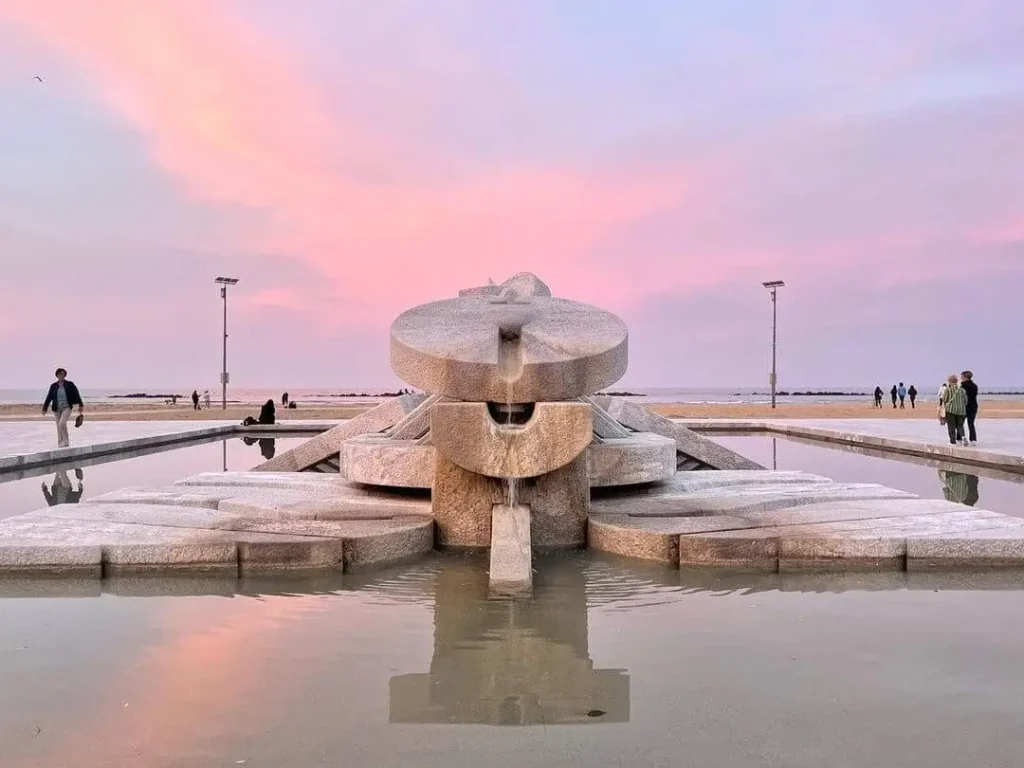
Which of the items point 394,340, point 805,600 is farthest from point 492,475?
point 805,600

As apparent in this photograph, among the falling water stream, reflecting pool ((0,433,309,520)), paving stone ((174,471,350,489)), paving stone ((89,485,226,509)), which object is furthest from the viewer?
reflecting pool ((0,433,309,520))

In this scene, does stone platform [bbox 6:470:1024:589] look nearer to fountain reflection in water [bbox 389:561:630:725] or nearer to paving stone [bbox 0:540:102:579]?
paving stone [bbox 0:540:102:579]

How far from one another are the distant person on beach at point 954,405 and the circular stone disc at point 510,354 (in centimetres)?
881

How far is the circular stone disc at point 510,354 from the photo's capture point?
5.91 m

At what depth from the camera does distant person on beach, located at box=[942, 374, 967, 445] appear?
13391 millimetres

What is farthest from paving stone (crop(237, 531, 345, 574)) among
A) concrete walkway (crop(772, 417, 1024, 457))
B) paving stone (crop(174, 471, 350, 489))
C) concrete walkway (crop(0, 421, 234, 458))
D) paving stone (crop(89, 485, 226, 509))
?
concrete walkway (crop(772, 417, 1024, 457))

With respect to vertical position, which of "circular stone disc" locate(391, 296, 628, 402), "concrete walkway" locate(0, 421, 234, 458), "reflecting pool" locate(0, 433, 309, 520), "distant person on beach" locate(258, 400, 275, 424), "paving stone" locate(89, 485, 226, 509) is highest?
"circular stone disc" locate(391, 296, 628, 402)

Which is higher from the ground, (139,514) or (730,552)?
(139,514)

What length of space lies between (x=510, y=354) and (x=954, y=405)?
10.2 meters

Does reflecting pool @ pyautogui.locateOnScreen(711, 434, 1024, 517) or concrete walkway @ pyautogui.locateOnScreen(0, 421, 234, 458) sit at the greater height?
concrete walkway @ pyautogui.locateOnScreen(0, 421, 234, 458)

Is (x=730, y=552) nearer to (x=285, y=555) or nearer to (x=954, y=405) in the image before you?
(x=285, y=555)

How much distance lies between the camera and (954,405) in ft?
44.0

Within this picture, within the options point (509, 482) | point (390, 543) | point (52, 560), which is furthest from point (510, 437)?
point (52, 560)

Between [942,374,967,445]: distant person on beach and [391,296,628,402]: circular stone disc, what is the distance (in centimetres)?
881
